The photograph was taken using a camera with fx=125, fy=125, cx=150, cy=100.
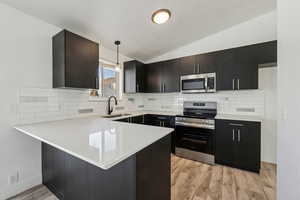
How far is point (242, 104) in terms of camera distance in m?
2.63

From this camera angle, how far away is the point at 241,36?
2662 mm

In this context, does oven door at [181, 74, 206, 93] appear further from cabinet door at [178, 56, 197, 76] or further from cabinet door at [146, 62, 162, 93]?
cabinet door at [146, 62, 162, 93]

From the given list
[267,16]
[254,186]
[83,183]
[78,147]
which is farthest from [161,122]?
[267,16]

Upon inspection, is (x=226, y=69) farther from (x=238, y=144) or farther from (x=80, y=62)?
(x=80, y=62)

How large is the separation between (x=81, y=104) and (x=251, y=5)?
3.48m

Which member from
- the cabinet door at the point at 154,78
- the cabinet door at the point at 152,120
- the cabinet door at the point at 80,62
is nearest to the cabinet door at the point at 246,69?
the cabinet door at the point at 154,78

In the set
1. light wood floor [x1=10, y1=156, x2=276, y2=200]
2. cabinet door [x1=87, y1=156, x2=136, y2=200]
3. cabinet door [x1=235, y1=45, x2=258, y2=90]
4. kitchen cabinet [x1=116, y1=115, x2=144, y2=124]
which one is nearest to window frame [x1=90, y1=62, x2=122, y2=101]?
kitchen cabinet [x1=116, y1=115, x2=144, y2=124]

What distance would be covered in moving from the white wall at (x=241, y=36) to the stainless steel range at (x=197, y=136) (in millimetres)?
1371

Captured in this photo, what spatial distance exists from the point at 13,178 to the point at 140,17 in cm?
288

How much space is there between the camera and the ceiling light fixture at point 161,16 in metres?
1.93

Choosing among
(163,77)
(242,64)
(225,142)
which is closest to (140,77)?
(163,77)

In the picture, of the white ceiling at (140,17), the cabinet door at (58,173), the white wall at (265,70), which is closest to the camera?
the cabinet door at (58,173)

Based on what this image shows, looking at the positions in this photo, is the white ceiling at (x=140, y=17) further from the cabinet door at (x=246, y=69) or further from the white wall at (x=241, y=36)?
the cabinet door at (x=246, y=69)

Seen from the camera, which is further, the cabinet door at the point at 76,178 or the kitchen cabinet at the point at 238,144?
the kitchen cabinet at the point at 238,144
